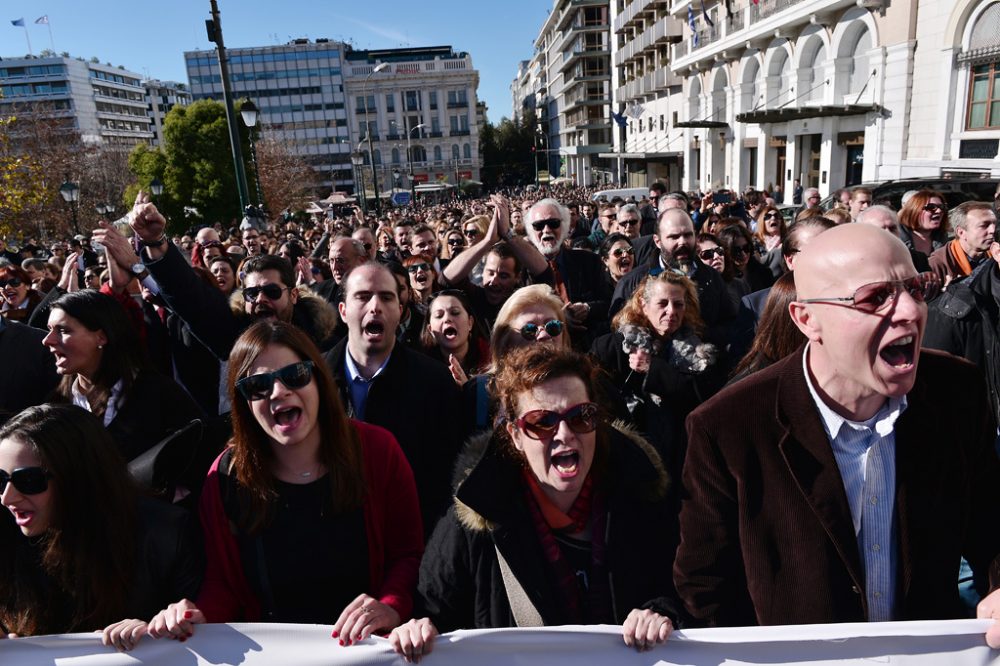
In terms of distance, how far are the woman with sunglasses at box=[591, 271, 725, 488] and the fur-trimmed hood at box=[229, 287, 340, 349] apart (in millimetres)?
1709

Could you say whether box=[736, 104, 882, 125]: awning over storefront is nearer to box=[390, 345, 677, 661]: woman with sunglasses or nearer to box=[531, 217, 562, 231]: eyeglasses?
box=[531, 217, 562, 231]: eyeglasses

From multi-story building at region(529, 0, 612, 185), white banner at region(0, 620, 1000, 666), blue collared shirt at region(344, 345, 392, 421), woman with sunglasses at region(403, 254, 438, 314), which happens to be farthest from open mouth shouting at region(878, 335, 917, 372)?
multi-story building at region(529, 0, 612, 185)

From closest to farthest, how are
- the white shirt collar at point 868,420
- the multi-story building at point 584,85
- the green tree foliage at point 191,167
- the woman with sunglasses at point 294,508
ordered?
the white shirt collar at point 868,420 < the woman with sunglasses at point 294,508 < the green tree foliage at point 191,167 < the multi-story building at point 584,85

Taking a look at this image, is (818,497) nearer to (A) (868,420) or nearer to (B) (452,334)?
(A) (868,420)

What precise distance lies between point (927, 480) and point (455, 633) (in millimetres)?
1479

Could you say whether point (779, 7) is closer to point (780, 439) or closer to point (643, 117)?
point (643, 117)

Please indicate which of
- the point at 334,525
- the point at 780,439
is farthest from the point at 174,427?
the point at 780,439

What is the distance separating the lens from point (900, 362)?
5.58ft

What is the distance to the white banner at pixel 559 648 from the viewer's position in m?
1.88

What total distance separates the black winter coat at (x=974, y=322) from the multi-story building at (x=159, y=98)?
121m

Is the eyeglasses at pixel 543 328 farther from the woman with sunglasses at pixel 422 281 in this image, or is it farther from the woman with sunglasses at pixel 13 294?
the woman with sunglasses at pixel 13 294

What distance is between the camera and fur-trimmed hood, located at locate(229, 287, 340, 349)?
155 inches

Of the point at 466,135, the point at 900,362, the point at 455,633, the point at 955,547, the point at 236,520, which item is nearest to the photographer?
the point at 900,362

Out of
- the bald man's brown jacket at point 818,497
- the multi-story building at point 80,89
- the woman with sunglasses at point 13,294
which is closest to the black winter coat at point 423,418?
the bald man's brown jacket at point 818,497
